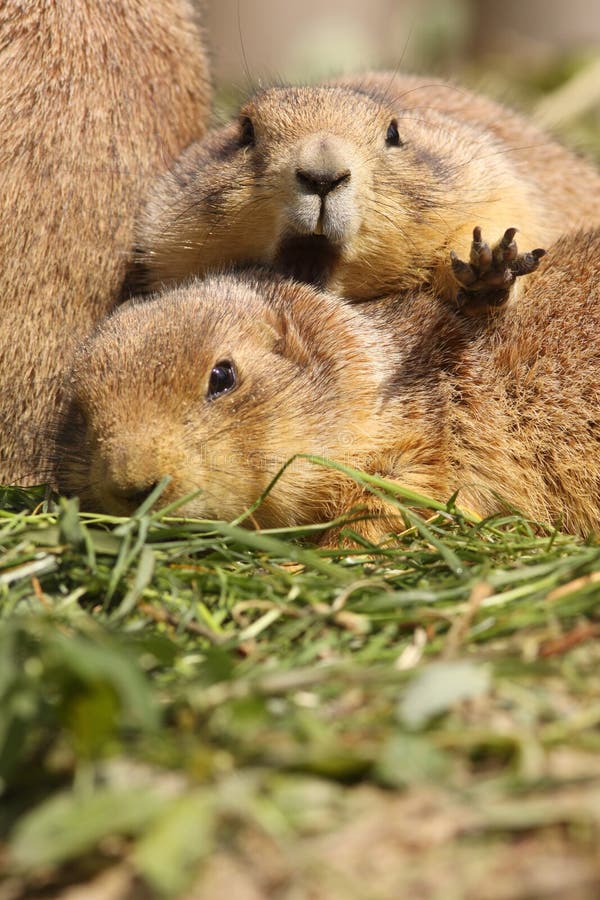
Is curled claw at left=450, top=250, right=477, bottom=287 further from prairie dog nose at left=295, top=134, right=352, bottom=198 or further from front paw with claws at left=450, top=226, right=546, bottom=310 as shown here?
prairie dog nose at left=295, top=134, right=352, bottom=198

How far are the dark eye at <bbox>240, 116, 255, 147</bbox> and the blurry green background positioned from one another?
6290 millimetres

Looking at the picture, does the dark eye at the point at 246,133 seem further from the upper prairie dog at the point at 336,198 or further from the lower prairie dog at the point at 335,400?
the lower prairie dog at the point at 335,400

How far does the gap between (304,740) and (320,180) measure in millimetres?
2084

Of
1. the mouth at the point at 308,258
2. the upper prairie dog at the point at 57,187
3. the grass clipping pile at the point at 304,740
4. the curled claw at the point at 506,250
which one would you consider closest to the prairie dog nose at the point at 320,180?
the mouth at the point at 308,258

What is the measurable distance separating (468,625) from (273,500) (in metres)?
0.99

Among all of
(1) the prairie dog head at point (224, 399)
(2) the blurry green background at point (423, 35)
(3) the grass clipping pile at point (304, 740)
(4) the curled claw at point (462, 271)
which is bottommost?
(3) the grass clipping pile at point (304, 740)

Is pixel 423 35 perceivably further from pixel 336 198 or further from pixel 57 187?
pixel 336 198

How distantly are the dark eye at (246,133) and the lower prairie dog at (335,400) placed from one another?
0.57 metres

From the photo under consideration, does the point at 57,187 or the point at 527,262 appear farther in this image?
the point at 57,187

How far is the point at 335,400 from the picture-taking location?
3.75 meters

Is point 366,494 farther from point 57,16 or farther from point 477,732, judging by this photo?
point 57,16

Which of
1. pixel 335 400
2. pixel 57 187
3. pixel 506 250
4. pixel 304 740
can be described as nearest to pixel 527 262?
pixel 506 250

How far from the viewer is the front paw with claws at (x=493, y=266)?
379 centimetres

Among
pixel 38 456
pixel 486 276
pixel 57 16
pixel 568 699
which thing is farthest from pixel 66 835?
pixel 57 16
